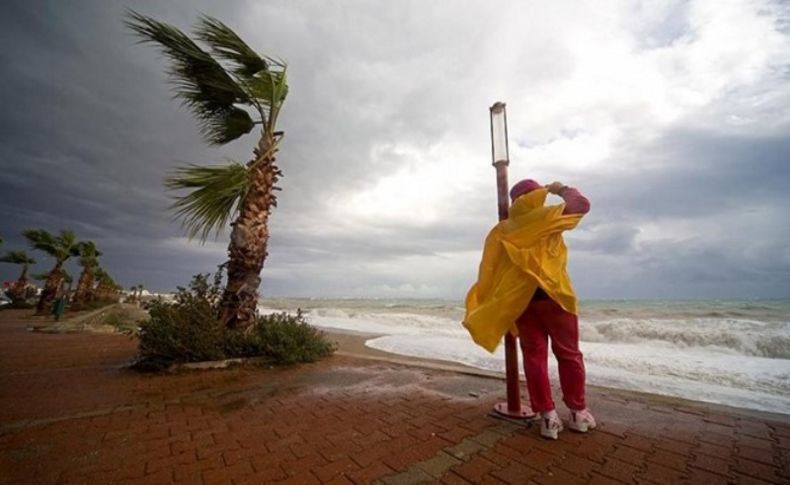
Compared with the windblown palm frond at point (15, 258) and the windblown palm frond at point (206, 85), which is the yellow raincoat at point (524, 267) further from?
the windblown palm frond at point (15, 258)

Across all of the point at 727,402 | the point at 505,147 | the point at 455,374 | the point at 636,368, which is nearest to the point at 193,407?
the point at 455,374

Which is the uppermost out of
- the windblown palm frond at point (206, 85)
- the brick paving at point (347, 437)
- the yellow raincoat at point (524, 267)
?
the windblown palm frond at point (206, 85)

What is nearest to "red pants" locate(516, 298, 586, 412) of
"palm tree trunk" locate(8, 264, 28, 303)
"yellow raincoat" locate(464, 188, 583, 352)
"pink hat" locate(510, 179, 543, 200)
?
"yellow raincoat" locate(464, 188, 583, 352)

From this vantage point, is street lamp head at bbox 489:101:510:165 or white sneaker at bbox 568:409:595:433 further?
street lamp head at bbox 489:101:510:165

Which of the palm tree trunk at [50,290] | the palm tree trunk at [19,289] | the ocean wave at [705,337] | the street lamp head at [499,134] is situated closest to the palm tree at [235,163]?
the street lamp head at [499,134]

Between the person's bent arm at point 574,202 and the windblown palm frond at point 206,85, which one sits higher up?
the windblown palm frond at point 206,85

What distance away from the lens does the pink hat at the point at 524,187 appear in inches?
115

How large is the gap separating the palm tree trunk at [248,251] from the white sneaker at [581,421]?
5097 millimetres

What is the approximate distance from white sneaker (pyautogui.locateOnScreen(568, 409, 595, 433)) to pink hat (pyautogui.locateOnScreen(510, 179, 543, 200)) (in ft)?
6.48

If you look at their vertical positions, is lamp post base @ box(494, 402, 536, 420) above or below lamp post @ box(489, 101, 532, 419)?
below

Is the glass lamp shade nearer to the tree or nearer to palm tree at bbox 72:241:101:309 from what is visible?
palm tree at bbox 72:241:101:309

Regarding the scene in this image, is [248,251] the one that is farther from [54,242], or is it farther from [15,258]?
[15,258]

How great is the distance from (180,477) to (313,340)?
423 centimetres

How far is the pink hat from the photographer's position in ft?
9.62
